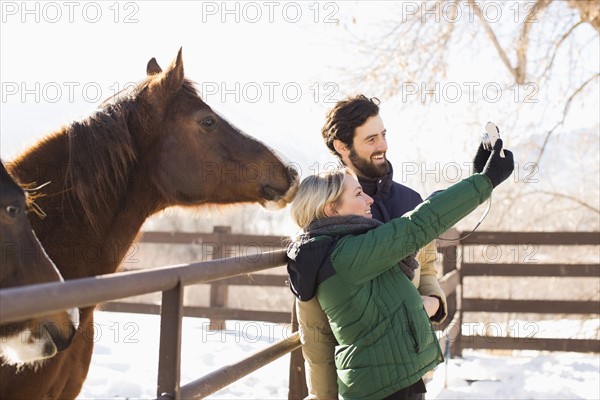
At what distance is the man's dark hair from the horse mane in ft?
2.94

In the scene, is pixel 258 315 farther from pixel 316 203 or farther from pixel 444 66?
pixel 316 203

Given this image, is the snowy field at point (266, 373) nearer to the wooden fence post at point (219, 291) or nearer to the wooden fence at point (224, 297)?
the wooden fence at point (224, 297)

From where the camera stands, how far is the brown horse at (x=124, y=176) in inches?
102

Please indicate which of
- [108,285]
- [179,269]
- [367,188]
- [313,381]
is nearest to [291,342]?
[313,381]

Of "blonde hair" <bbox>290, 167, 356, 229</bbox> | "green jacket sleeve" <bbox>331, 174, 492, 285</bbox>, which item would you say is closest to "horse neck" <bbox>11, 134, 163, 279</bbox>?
"blonde hair" <bbox>290, 167, 356, 229</bbox>

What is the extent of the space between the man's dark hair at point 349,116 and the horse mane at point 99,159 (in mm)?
896

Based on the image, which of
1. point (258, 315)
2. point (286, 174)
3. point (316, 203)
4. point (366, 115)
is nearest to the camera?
point (316, 203)

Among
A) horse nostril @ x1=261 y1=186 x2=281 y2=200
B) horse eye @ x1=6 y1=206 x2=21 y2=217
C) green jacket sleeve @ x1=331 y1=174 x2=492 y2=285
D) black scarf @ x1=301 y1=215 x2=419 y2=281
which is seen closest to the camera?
horse eye @ x1=6 y1=206 x2=21 y2=217

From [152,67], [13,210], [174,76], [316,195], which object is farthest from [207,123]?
[13,210]

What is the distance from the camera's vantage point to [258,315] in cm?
878

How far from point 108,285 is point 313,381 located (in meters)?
1.23

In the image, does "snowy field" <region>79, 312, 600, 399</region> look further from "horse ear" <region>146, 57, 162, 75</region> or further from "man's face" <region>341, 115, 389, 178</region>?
"man's face" <region>341, 115, 389, 178</region>

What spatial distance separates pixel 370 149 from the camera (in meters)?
2.87

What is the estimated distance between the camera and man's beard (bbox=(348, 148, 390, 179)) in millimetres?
2857
